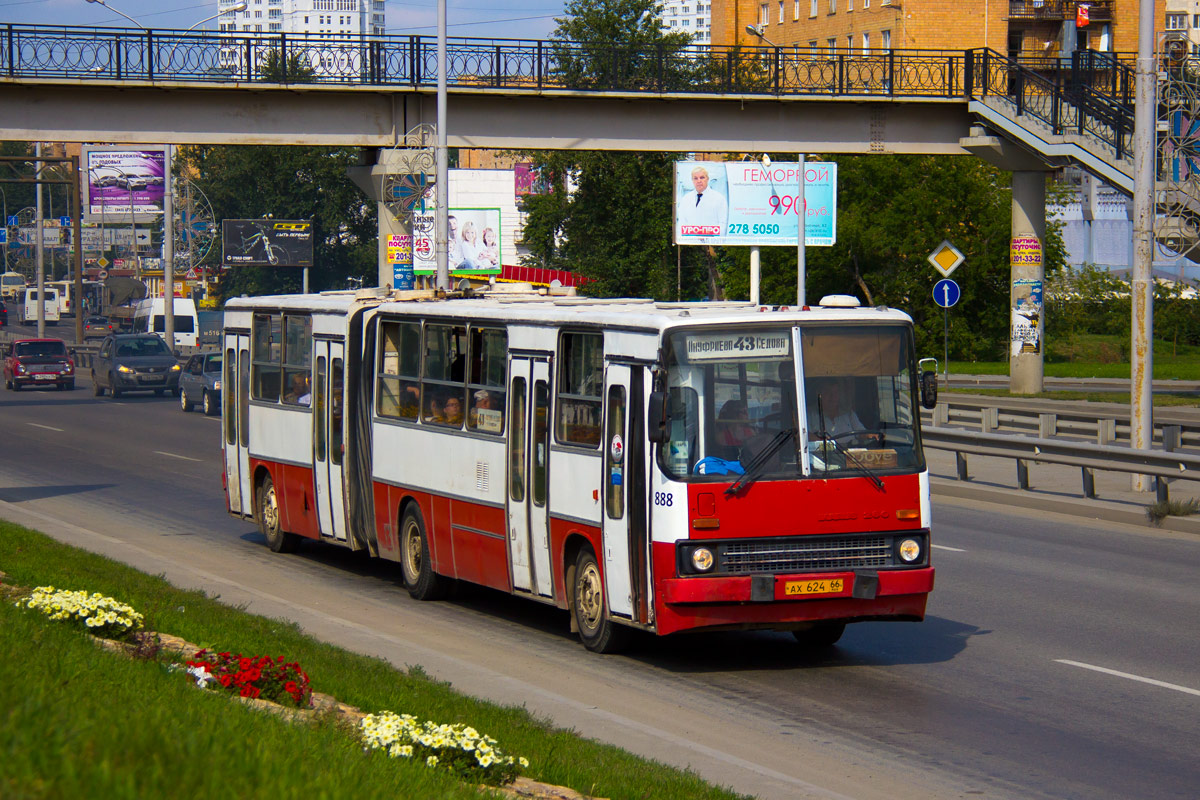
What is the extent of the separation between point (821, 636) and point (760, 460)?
1923 millimetres

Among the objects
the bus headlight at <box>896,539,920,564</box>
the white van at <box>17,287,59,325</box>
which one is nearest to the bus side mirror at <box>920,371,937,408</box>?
the bus headlight at <box>896,539,920,564</box>

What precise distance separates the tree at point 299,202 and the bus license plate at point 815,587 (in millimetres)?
96338

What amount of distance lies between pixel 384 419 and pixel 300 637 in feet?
12.8

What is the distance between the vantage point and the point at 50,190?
168 m

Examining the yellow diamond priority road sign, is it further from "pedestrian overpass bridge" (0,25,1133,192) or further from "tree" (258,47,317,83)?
"tree" (258,47,317,83)

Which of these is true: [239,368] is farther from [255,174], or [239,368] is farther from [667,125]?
[255,174]

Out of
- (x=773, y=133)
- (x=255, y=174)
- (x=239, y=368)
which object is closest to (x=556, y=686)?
(x=239, y=368)

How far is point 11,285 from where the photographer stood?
504 ft

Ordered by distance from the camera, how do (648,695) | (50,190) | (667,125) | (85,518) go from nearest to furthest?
(648,695)
(85,518)
(667,125)
(50,190)

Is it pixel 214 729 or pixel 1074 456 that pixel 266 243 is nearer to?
pixel 1074 456

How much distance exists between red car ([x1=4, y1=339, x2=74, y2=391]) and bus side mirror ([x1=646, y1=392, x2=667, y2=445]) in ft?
150

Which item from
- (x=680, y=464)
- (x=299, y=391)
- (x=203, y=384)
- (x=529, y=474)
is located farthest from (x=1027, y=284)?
(x=680, y=464)

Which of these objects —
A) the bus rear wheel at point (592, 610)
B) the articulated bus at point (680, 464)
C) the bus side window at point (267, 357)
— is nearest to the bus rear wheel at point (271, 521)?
the bus side window at point (267, 357)

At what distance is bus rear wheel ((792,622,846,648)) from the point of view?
37.6 ft
